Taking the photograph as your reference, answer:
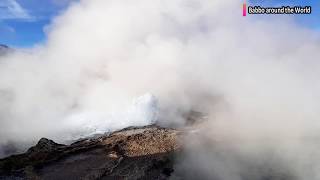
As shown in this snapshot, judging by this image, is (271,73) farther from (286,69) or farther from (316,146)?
(316,146)

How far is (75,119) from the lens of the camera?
3775 cm

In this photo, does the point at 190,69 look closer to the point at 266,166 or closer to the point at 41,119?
the point at 41,119

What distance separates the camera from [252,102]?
119 feet

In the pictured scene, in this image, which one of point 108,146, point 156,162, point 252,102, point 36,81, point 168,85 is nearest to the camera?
point 156,162

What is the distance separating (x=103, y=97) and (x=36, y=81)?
40.0 feet

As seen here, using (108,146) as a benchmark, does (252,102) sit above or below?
above

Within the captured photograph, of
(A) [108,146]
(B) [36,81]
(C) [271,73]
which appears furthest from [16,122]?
(C) [271,73]

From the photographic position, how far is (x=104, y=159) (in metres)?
24.5

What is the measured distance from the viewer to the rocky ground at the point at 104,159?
22.7m

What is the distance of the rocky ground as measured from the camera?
22.7 m

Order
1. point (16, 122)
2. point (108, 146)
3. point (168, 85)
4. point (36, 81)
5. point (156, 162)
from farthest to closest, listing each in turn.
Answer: point (36, 81) → point (168, 85) → point (16, 122) → point (108, 146) → point (156, 162)

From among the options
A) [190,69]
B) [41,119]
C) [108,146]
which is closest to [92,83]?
[41,119]

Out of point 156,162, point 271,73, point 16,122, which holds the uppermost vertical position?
point 271,73

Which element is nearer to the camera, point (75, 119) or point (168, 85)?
point (75, 119)
